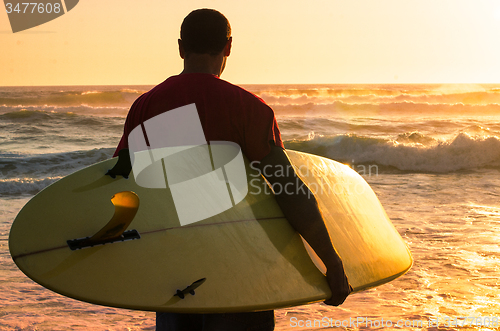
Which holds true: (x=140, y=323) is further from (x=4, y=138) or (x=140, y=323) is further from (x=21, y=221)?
(x=4, y=138)

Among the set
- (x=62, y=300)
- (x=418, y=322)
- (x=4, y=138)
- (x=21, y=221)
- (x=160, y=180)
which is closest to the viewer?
(x=21, y=221)

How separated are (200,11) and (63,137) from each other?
14327 millimetres

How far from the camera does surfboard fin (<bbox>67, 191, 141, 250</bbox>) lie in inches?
45.7

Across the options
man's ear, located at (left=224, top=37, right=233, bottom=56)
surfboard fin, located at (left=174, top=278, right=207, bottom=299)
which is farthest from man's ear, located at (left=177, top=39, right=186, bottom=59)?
Answer: surfboard fin, located at (left=174, top=278, right=207, bottom=299)

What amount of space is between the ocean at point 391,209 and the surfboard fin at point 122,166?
1648 millimetres

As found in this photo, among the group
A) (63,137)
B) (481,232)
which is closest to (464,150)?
(481,232)

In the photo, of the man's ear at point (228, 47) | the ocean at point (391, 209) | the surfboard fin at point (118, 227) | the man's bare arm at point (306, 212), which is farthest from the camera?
the ocean at point (391, 209)

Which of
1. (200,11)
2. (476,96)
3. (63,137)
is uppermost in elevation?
(200,11)

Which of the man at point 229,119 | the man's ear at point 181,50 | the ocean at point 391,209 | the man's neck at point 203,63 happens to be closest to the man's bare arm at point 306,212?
the man at point 229,119

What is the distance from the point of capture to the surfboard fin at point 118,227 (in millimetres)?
1161

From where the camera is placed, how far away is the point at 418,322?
2799 mm

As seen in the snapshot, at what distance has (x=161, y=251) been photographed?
1.33m

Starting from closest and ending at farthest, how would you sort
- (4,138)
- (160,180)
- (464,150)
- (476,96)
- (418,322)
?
(160,180)
(418,322)
(464,150)
(4,138)
(476,96)

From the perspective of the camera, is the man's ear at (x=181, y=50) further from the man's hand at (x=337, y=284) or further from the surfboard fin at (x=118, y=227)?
the man's hand at (x=337, y=284)
